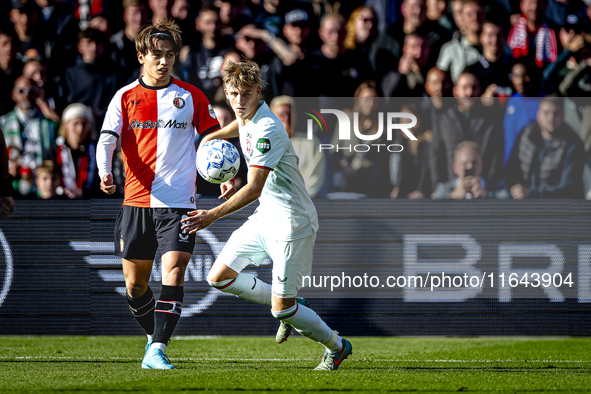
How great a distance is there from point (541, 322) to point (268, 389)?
3.41 metres

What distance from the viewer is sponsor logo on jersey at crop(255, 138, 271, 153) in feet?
13.5

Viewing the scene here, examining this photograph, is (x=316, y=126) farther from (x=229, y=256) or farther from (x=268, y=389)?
(x=268, y=389)

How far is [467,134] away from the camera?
6.10 meters

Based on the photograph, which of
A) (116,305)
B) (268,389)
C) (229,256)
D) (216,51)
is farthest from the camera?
(216,51)

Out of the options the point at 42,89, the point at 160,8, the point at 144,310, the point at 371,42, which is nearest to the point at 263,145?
the point at 144,310

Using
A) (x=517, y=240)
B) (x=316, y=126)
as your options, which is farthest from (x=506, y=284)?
(x=316, y=126)

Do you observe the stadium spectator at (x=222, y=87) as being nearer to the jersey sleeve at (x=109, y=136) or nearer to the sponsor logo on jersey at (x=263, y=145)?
the jersey sleeve at (x=109, y=136)

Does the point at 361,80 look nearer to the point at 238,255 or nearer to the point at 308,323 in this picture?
the point at 238,255

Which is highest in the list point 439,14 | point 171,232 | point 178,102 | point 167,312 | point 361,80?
point 439,14

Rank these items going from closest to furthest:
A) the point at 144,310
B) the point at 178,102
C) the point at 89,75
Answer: the point at 178,102
the point at 144,310
the point at 89,75

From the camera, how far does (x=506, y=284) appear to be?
607 cm

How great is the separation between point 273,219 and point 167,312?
994 millimetres

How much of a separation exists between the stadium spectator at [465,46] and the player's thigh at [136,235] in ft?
12.2
